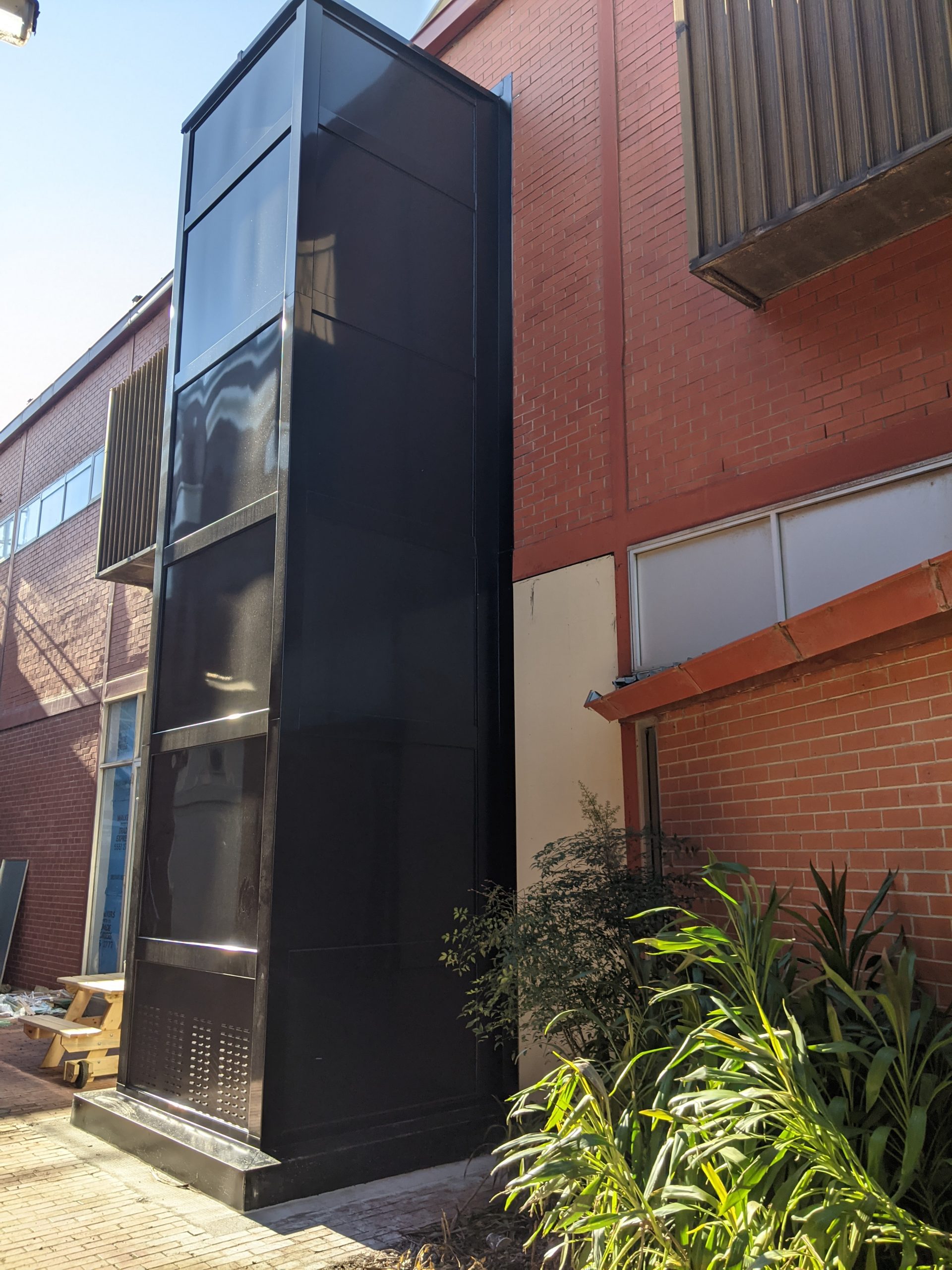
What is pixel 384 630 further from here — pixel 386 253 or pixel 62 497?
pixel 62 497

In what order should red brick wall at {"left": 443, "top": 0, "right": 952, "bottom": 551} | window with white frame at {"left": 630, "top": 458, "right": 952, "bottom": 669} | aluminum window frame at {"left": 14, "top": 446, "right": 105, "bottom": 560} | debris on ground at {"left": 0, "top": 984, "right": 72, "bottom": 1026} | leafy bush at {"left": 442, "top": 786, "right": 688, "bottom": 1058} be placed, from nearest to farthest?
leafy bush at {"left": 442, "top": 786, "right": 688, "bottom": 1058} → window with white frame at {"left": 630, "top": 458, "right": 952, "bottom": 669} → red brick wall at {"left": 443, "top": 0, "right": 952, "bottom": 551} → debris on ground at {"left": 0, "top": 984, "right": 72, "bottom": 1026} → aluminum window frame at {"left": 14, "top": 446, "right": 105, "bottom": 560}

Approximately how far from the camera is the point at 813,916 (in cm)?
442

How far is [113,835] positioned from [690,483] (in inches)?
327

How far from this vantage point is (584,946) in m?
4.59

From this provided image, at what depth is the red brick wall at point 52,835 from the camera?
11516 millimetres

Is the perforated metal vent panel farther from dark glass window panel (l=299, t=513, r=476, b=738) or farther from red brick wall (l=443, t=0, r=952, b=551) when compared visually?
red brick wall (l=443, t=0, r=952, b=551)

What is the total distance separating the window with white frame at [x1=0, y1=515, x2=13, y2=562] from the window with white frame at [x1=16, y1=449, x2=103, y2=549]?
0.29 metres

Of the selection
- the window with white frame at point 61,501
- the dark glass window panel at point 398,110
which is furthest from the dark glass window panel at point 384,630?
the window with white frame at point 61,501

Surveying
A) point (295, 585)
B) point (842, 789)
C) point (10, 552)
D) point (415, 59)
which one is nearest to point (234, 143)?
point (415, 59)

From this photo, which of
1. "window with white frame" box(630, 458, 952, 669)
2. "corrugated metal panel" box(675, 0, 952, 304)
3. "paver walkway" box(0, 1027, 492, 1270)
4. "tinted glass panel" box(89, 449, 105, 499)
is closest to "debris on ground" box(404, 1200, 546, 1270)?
"paver walkway" box(0, 1027, 492, 1270)

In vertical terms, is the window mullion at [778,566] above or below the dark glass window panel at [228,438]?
below

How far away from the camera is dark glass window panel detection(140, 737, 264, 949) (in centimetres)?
563

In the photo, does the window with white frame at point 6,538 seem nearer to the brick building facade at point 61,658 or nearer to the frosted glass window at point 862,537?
the brick building facade at point 61,658

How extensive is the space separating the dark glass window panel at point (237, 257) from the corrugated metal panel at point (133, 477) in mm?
2638
